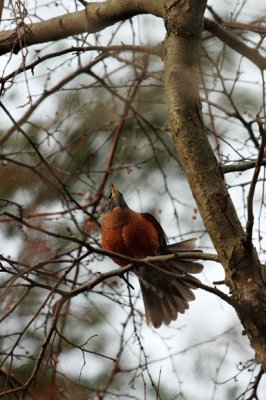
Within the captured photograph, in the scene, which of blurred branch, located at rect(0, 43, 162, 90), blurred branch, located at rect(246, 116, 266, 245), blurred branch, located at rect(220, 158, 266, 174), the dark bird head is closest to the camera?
blurred branch, located at rect(246, 116, 266, 245)

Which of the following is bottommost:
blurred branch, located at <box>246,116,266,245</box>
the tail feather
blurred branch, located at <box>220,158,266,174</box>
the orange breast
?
blurred branch, located at <box>246,116,266,245</box>

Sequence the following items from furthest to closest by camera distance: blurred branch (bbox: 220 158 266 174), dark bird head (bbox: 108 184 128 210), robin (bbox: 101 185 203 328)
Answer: dark bird head (bbox: 108 184 128 210) → robin (bbox: 101 185 203 328) → blurred branch (bbox: 220 158 266 174)

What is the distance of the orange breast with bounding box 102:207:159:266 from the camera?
4352 millimetres

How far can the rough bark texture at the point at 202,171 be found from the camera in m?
2.47

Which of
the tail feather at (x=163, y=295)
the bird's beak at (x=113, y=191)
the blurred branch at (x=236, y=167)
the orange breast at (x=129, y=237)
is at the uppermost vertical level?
Result: the bird's beak at (x=113, y=191)

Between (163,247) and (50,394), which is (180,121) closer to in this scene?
(50,394)

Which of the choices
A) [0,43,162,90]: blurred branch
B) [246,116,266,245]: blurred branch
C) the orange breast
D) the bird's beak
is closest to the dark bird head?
the bird's beak

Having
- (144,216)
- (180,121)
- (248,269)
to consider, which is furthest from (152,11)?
(144,216)

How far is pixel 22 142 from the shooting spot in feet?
15.3

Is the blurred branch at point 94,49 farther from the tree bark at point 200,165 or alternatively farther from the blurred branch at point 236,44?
the blurred branch at point 236,44

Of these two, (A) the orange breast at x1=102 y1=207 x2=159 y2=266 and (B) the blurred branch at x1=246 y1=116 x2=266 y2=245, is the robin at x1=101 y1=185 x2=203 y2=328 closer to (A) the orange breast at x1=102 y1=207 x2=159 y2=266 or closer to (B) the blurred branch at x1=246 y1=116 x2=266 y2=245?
(A) the orange breast at x1=102 y1=207 x2=159 y2=266

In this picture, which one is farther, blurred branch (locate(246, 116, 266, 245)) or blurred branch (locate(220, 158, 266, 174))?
blurred branch (locate(220, 158, 266, 174))

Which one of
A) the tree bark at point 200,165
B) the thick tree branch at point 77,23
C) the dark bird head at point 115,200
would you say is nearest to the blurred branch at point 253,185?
the tree bark at point 200,165

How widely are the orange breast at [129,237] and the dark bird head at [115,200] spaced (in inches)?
9.0
